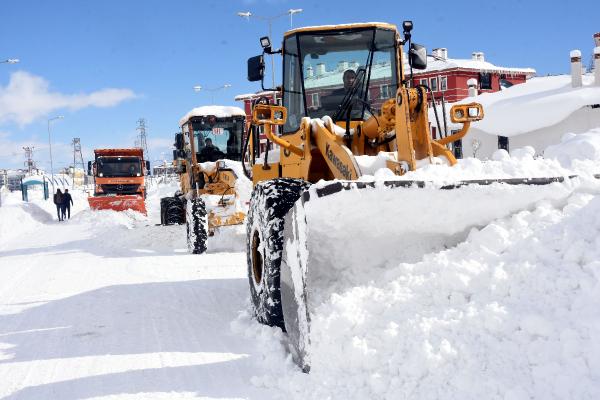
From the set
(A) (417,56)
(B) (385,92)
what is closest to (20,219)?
(B) (385,92)

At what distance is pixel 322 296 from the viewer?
3.93 metres

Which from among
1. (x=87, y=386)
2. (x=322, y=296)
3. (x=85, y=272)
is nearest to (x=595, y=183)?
(x=322, y=296)

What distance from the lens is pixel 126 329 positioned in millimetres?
5094

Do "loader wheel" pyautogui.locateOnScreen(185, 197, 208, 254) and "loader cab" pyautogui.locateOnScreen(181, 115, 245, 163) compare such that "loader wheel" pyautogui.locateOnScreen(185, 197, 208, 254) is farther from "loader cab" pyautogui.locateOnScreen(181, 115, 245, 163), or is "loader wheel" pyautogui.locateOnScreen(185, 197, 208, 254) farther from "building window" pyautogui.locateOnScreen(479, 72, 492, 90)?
"building window" pyautogui.locateOnScreen(479, 72, 492, 90)

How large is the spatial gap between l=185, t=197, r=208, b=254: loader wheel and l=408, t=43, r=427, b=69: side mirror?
558 centimetres

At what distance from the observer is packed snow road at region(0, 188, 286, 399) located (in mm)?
3725

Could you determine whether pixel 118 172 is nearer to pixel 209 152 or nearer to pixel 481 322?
pixel 209 152

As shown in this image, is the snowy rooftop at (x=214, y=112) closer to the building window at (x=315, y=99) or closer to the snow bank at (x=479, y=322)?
the building window at (x=315, y=99)

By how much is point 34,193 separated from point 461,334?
5734 cm

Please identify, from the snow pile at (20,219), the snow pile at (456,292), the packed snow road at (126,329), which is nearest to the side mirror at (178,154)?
the packed snow road at (126,329)

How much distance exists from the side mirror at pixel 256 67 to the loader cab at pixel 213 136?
296 inches

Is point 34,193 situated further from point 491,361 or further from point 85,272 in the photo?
point 491,361

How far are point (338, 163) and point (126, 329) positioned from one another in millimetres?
2325

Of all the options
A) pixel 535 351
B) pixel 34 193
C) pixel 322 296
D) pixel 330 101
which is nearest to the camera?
pixel 535 351
